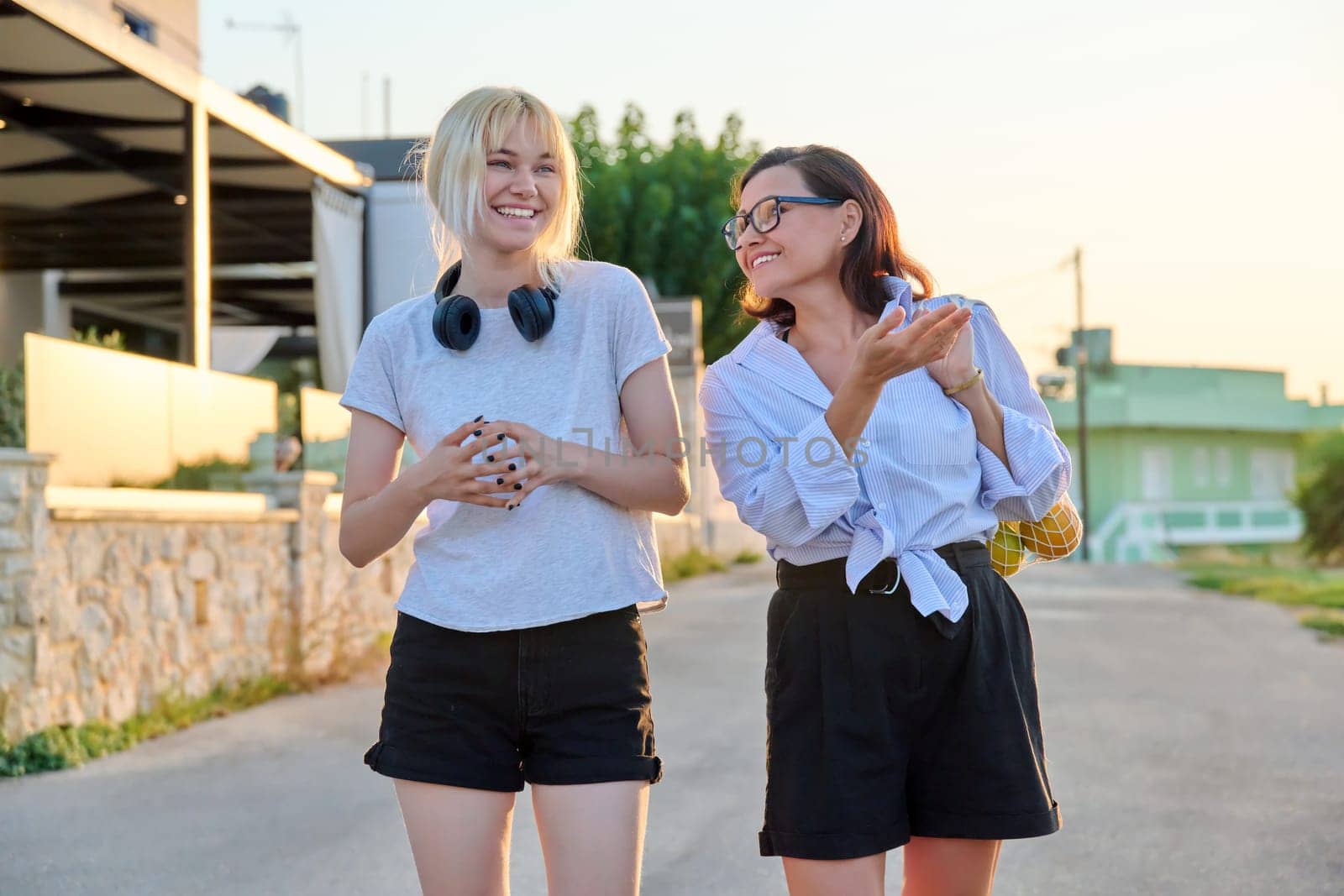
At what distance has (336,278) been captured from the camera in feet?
38.8

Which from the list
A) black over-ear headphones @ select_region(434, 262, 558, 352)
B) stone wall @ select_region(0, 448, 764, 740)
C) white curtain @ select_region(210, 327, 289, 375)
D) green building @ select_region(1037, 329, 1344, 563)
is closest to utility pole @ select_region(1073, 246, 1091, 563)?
green building @ select_region(1037, 329, 1344, 563)

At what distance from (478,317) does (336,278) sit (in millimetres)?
9850

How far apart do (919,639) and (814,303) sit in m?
0.64

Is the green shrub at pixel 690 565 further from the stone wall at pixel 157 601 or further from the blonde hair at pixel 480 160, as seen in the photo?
the blonde hair at pixel 480 160

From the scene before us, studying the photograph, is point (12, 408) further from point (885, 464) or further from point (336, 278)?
point (885, 464)

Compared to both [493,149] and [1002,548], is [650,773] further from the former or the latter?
[493,149]

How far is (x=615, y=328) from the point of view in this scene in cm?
238

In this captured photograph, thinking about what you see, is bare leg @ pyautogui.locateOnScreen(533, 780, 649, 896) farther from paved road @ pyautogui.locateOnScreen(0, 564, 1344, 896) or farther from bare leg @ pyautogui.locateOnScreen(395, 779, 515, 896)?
paved road @ pyautogui.locateOnScreen(0, 564, 1344, 896)

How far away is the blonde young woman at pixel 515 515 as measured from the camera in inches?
87.0

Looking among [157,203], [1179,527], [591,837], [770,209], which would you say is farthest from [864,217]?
[1179,527]

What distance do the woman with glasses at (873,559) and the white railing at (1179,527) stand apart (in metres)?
45.1

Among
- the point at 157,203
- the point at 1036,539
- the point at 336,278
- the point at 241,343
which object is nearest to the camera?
the point at 1036,539

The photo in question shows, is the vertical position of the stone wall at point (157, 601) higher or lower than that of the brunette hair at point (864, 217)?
lower

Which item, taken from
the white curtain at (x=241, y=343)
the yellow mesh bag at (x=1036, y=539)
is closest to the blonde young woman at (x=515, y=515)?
the yellow mesh bag at (x=1036, y=539)
